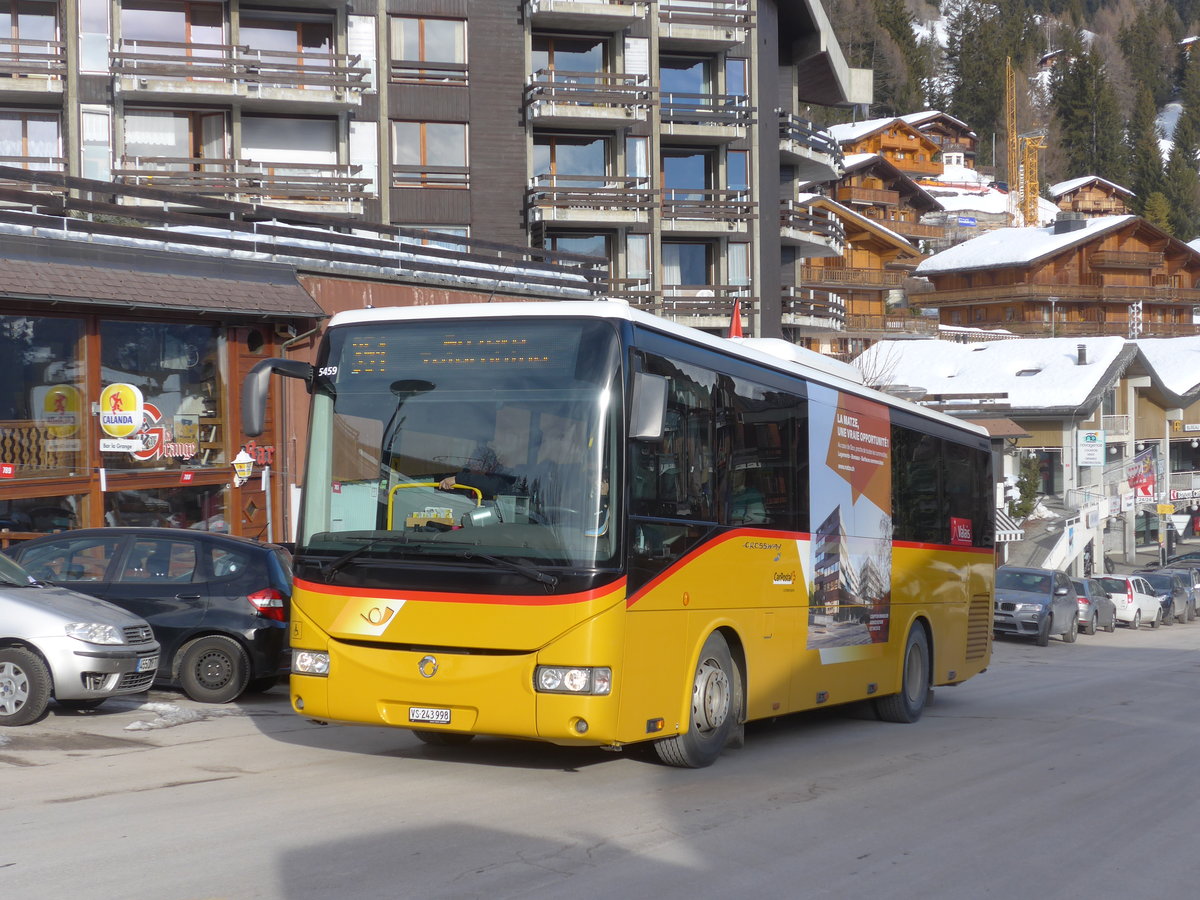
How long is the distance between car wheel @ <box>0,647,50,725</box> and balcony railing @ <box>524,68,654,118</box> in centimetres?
2860

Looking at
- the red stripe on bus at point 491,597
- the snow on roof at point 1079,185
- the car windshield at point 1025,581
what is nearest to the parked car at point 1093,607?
the car windshield at point 1025,581

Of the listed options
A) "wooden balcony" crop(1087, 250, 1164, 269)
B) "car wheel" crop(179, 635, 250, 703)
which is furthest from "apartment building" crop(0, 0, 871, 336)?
"wooden balcony" crop(1087, 250, 1164, 269)

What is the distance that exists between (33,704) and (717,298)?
32713 millimetres

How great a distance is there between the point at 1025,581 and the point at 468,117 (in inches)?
742

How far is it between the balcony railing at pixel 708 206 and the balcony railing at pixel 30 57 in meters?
16.8

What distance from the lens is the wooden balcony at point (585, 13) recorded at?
124 feet

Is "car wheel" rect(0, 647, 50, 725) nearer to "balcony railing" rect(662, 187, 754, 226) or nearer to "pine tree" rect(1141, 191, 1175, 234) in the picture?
"balcony railing" rect(662, 187, 754, 226)

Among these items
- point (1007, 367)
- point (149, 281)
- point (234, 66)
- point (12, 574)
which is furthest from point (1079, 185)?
point (12, 574)

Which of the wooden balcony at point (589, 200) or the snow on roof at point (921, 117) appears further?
the snow on roof at point (921, 117)

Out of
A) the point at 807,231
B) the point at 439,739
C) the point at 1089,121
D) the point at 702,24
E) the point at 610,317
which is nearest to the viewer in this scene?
the point at 610,317

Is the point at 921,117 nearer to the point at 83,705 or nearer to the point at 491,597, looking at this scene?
the point at 83,705

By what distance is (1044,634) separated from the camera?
105ft

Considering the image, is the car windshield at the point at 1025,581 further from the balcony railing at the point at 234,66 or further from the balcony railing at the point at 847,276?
the balcony railing at the point at 847,276

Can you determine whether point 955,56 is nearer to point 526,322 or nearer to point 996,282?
point 996,282
